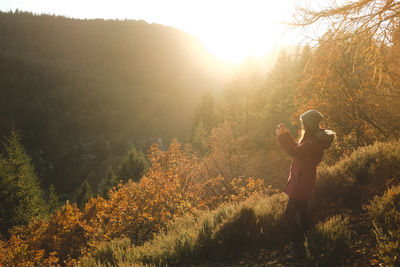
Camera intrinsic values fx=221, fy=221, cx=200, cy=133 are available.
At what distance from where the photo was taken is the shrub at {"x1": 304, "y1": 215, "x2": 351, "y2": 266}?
9.96 feet

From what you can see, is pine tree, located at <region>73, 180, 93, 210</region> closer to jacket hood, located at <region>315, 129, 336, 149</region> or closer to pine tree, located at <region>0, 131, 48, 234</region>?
pine tree, located at <region>0, 131, 48, 234</region>

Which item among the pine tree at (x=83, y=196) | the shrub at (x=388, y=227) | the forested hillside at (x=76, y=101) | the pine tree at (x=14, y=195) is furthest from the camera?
the forested hillside at (x=76, y=101)

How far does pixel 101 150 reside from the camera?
108812mm

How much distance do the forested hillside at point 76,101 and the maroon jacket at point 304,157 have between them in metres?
85.6

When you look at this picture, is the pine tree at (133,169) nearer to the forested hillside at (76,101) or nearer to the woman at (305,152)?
the woman at (305,152)

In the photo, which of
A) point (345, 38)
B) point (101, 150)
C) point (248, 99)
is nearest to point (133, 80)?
point (101, 150)

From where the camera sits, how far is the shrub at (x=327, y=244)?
3.04 metres

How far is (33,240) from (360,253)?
18719mm

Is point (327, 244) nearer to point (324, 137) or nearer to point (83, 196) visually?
point (324, 137)

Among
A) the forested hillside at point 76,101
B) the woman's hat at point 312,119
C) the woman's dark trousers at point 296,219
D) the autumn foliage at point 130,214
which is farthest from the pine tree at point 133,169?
the forested hillside at point 76,101

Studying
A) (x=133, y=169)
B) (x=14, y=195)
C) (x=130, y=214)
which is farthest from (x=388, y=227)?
(x=133, y=169)

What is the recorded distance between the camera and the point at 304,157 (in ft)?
11.2

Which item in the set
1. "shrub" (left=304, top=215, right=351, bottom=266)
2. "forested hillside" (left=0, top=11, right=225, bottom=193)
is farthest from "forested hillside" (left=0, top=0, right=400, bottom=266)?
"forested hillside" (left=0, top=11, right=225, bottom=193)

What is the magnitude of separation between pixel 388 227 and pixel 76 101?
166466mm
